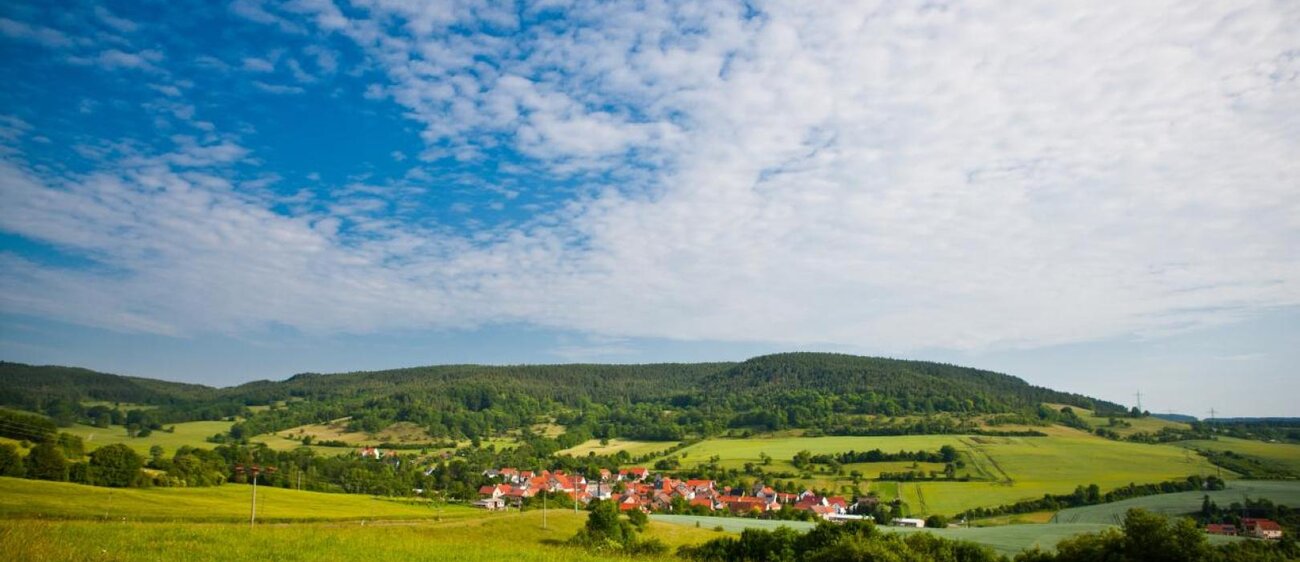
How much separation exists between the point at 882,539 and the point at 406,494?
77051 mm

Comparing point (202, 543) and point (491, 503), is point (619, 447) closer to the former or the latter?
point (491, 503)

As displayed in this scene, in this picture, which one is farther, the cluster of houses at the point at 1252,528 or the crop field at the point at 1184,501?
the crop field at the point at 1184,501

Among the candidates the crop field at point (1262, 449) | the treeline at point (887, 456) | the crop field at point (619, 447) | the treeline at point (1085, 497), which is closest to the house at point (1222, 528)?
the crop field at point (1262, 449)

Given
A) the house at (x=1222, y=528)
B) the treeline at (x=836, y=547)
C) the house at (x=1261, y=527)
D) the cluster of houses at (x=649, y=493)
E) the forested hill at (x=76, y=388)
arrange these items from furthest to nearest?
the cluster of houses at (x=649, y=493)
the forested hill at (x=76, y=388)
the house at (x=1222, y=528)
the house at (x=1261, y=527)
the treeline at (x=836, y=547)

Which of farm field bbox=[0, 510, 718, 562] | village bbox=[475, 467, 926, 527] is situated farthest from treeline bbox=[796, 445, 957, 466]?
farm field bbox=[0, 510, 718, 562]

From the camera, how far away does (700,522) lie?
68.0 m

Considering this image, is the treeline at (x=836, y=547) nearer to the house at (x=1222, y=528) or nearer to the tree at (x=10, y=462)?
the house at (x=1222, y=528)

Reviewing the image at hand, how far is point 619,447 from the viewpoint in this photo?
14962 cm

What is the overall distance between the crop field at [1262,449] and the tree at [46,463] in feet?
330

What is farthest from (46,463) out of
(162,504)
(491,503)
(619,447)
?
(619,447)

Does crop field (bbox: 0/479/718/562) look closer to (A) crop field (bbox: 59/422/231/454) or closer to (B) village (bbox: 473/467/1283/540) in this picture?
(A) crop field (bbox: 59/422/231/454)

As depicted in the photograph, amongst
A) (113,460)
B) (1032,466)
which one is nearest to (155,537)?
(113,460)

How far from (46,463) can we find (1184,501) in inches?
3651

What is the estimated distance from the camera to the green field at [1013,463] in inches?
3039
